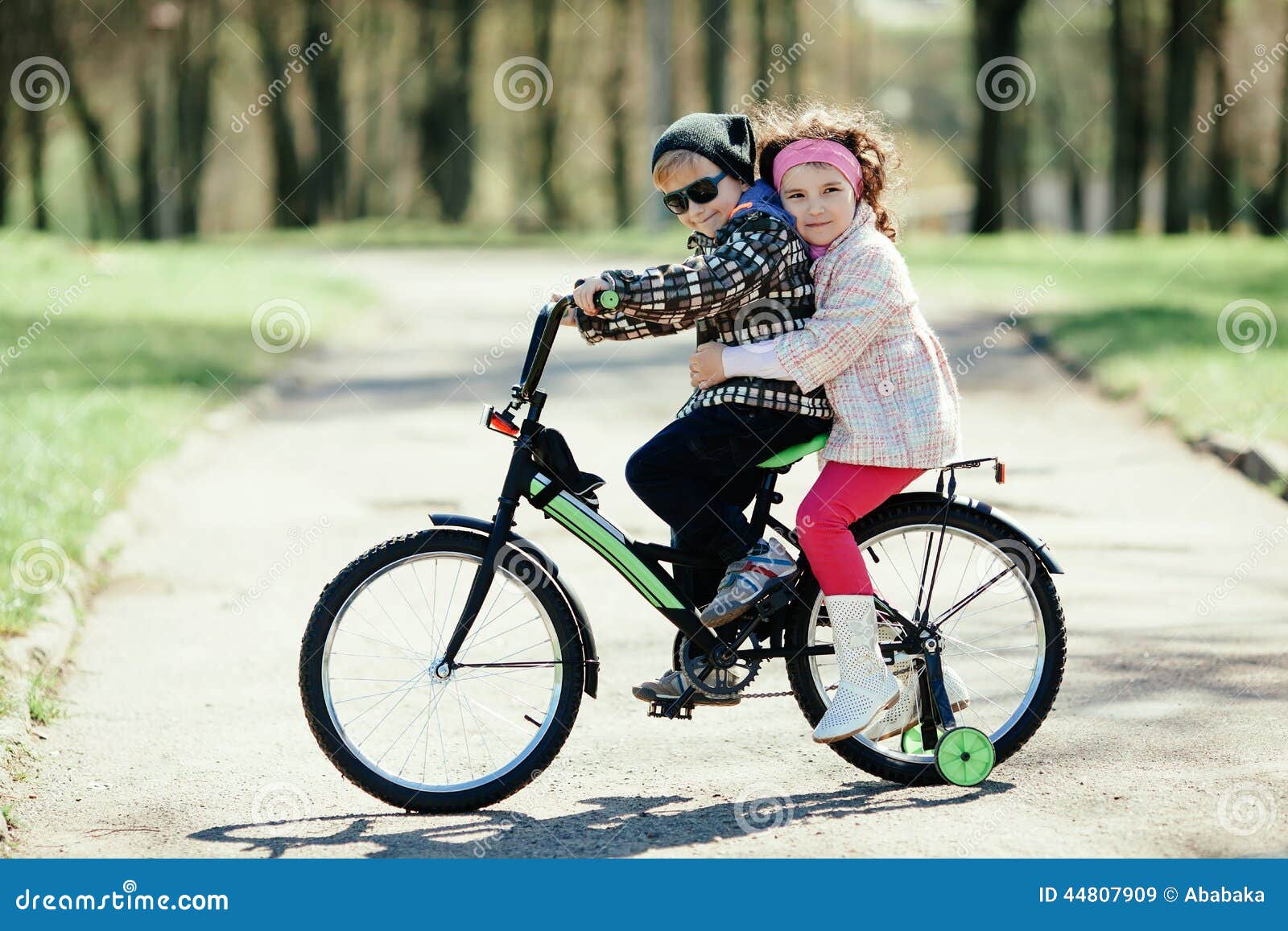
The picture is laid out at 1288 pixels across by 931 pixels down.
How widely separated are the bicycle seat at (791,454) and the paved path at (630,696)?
925 mm

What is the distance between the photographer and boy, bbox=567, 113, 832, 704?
4129 mm

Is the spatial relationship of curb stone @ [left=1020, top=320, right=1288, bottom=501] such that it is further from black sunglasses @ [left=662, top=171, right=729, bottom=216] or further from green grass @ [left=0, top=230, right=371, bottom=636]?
green grass @ [left=0, top=230, right=371, bottom=636]

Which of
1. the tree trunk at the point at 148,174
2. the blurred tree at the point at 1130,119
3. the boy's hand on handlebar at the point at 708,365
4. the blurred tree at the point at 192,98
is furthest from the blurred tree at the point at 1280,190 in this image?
the boy's hand on handlebar at the point at 708,365

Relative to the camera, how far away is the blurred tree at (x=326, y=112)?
41.8m

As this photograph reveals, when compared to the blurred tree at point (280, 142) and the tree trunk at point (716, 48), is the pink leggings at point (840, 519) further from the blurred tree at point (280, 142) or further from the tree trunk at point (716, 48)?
the blurred tree at point (280, 142)

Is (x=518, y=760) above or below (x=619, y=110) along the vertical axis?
below

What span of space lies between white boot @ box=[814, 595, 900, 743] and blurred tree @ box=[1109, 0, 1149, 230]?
33.7 metres

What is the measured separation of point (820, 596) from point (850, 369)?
65 cm

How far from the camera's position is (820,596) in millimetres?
4523

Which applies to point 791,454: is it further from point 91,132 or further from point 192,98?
point 192,98

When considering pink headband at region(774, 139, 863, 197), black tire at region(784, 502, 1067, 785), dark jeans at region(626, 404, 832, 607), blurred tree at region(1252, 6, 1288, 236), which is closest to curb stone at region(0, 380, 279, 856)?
dark jeans at region(626, 404, 832, 607)

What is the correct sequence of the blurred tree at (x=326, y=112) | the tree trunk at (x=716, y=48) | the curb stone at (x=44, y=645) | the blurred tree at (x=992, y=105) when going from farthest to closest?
the blurred tree at (x=326, y=112) → the tree trunk at (x=716, y=48) → the blurred tree at (x=992, y=105) → the curb stone at (x=44, y=645)

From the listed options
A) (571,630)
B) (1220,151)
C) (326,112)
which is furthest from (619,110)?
(571,630)

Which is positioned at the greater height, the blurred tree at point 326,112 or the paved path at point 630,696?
the blurred tree at point 326,112
